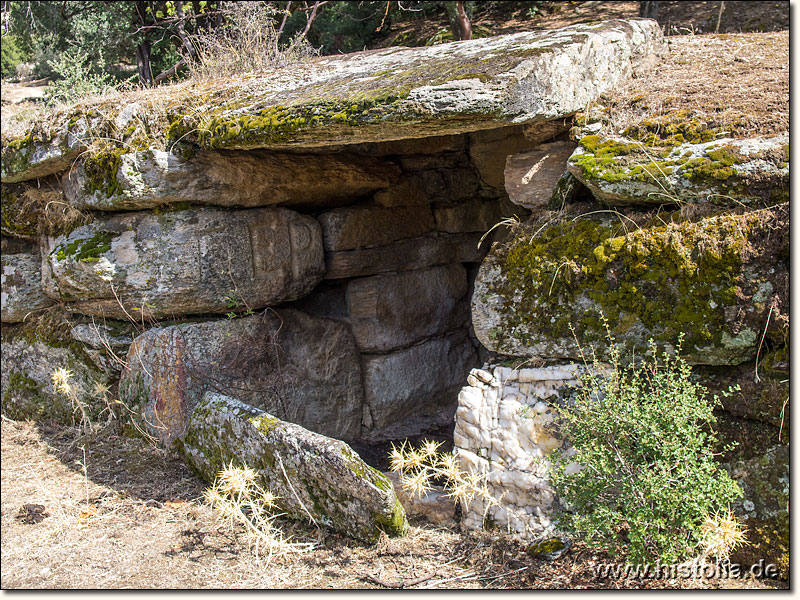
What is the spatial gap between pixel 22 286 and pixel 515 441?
180 inches

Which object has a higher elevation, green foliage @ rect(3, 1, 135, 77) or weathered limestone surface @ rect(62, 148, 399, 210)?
green foliage @ rect(3, 1, 135, 77)

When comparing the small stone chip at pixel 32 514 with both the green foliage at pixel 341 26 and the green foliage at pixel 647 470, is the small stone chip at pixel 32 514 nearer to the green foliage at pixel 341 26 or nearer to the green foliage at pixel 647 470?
the green foliage at pixel 647 470

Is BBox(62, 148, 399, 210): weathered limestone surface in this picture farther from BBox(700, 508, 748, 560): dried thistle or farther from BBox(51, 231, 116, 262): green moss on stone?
BBox(700, 508, 748, 560): dried thistle

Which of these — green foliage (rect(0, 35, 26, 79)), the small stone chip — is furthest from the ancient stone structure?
green foliage (rect(0, 35, 26, 79))

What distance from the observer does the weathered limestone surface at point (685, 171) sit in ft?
10.1

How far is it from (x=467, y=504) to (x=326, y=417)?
2353mm

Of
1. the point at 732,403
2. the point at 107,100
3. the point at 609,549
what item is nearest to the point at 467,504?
the point at 609,549

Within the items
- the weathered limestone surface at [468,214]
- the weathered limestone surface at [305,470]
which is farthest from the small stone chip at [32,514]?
the weathered limestone surface at [468,214]

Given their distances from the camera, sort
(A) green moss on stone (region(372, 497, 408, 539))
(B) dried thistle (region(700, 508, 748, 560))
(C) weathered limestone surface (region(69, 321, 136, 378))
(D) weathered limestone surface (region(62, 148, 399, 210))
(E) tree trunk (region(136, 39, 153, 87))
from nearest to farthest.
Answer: (B) dried thistle (region(700, 508, 748, 560))
(A) green moss on stone (region(372, 497, 408, 539))
(D) weathered limestone surface (region(62, 148, 399, 210))
(C) weathered limestone surface (region(69, 321, 136, 378))
(E) tree trunk (region(136, 39, 153, 87))

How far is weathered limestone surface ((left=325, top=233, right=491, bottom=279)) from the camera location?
19.2 ft

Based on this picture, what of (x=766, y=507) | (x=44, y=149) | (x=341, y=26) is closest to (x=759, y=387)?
(x=766, y=507)

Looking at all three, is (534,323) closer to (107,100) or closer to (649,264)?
(649,264)

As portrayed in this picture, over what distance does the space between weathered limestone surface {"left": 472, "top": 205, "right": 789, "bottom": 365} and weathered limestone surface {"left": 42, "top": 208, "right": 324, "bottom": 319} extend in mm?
2040

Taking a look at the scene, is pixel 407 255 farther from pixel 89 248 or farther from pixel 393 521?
pixel 393 521
